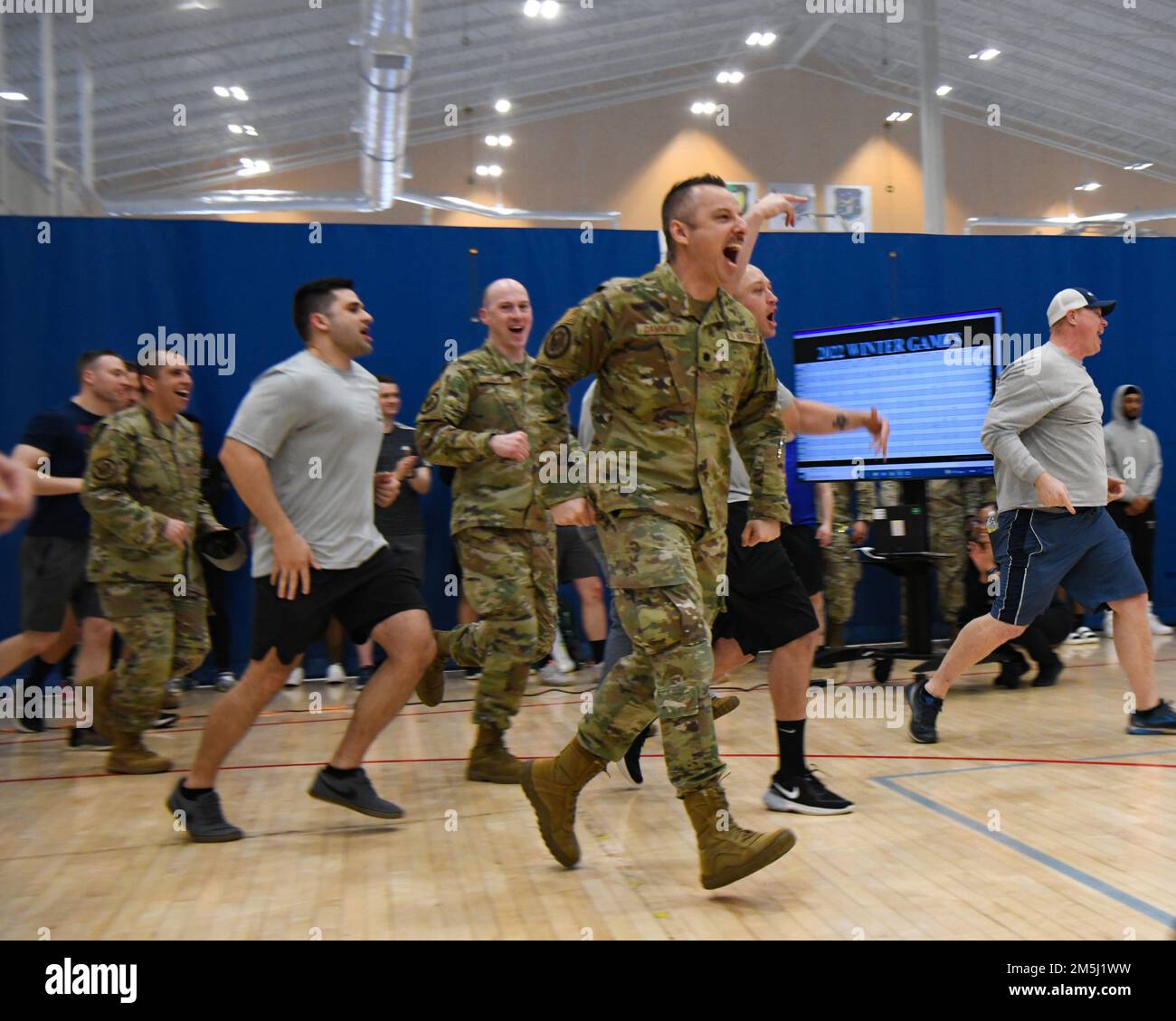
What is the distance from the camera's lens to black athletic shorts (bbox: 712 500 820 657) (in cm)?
357

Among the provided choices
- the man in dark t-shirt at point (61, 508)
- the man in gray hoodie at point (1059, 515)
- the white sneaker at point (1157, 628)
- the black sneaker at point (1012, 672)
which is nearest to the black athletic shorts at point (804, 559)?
the man in gray hoodie at point (1059, 515)

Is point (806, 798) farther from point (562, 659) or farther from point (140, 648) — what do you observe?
point (562, 659)

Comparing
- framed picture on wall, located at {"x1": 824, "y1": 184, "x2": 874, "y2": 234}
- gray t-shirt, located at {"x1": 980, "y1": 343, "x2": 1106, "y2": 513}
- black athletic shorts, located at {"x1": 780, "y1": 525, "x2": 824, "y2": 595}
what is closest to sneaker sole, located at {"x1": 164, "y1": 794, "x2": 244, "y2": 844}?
black athletic shorts, located at {"x1": 780, "y1": 525, "x2": 824, "y2": 595}

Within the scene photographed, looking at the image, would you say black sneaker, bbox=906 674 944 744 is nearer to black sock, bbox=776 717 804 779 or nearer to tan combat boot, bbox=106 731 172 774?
black sock, bbox=776 717 804 779

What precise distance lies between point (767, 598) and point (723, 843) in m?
1.06

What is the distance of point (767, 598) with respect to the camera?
359 cm

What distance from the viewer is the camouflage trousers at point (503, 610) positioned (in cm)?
423

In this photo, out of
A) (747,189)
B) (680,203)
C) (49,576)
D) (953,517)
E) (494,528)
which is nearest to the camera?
(680,203)

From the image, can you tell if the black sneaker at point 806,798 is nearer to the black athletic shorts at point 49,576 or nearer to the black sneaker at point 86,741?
the black sneaker at point 86,741

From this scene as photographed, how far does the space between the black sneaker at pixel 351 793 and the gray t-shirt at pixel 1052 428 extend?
269 centimetres

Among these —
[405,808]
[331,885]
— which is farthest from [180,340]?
[331,885]

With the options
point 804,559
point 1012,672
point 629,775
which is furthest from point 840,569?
point 629,775
